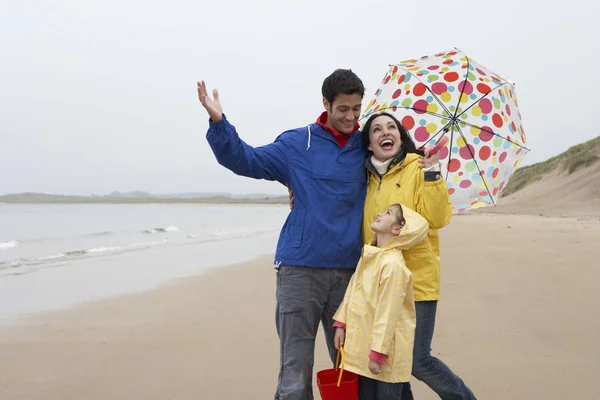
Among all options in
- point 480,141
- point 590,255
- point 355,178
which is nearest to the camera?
point 355,178

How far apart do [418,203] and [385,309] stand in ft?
1.93

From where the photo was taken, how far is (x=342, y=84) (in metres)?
2.63

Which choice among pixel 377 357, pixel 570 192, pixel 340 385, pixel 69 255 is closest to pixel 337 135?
pixel 377 357

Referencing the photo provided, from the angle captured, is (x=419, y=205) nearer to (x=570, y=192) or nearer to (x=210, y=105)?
(x=210, y=105)

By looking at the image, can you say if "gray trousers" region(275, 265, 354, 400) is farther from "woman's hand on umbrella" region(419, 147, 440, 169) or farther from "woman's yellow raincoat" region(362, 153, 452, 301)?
"woman's hand on umbrella" region(419, 147, 440, 169)

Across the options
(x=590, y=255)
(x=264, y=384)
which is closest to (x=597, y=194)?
(x=590, y=255)

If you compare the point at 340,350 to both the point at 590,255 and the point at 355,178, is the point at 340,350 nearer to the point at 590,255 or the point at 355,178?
the point at 355,178

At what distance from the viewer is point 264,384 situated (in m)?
3.78

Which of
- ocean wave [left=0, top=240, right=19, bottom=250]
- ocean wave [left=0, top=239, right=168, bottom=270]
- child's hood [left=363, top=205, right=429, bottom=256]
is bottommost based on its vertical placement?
ocean wave [left=0, top=240, right=19, bottom=250]

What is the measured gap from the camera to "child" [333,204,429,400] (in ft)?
7.89

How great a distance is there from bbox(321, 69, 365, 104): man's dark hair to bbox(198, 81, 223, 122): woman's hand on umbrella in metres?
0.60

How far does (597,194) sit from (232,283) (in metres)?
14.3

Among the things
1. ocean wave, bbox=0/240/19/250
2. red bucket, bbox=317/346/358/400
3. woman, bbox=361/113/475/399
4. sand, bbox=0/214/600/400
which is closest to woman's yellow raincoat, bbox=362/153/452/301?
woman, bbox=361/113/475/399

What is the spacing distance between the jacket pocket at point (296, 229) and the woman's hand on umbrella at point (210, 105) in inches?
25.1
